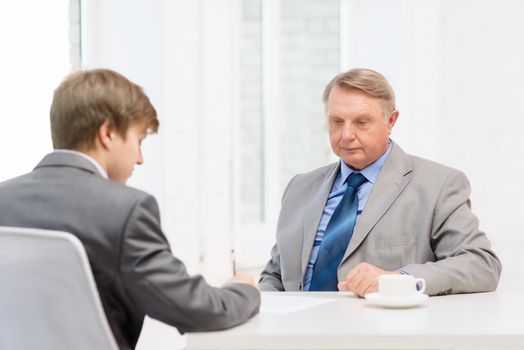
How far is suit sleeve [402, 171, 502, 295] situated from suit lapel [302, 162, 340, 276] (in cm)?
37

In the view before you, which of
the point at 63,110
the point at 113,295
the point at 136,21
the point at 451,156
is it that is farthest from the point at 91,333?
the point at 451,156

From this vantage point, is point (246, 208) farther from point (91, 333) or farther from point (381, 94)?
point (91, 333)

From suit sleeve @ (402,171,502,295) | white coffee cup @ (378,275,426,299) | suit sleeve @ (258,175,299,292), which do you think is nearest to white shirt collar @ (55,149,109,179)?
white coffee cup @ (378,275,426,299)

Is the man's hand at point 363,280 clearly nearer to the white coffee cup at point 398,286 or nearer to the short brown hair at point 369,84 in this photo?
the white coffee cup at point 398,286

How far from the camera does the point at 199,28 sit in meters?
2.89

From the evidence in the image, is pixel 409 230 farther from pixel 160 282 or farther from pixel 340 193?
pixel 160 282

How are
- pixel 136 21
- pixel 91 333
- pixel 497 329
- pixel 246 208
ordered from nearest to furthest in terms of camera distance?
pixel 91 333, pixel 497 329, pixel 136 21, pixel 246 208

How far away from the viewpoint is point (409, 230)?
7.61 feet

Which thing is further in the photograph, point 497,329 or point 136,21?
point 136,21

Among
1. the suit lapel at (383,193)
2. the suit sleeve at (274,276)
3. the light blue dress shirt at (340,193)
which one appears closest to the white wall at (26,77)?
the suit sleeve at (274,276)

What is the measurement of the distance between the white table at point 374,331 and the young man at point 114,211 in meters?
0.04

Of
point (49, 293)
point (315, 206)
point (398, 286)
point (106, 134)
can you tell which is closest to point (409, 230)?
point (315, 206)

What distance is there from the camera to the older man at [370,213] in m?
2.27

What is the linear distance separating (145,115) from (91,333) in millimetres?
457
